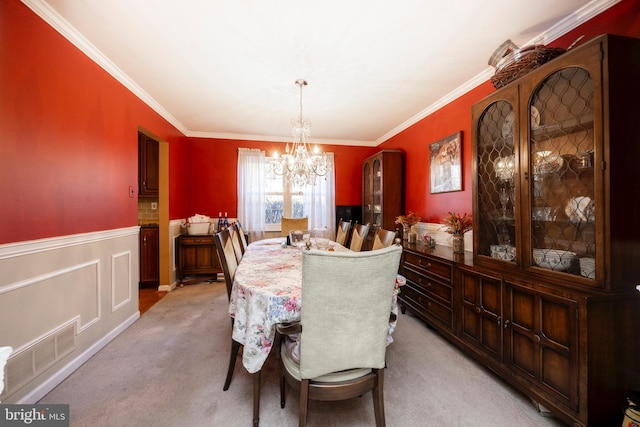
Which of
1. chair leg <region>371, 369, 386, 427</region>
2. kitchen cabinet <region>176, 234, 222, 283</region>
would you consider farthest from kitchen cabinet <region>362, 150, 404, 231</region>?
chair leg <region>371, 369, 386, 427</region>

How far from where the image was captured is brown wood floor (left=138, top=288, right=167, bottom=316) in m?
3.18

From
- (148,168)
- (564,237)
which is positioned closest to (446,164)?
(564,237)

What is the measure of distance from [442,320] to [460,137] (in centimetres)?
199

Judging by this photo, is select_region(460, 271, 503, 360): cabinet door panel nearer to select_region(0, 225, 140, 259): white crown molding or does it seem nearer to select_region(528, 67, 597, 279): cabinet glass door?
select_region(528, 67, 597, 279): cabinet glass door

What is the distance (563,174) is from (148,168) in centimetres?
473

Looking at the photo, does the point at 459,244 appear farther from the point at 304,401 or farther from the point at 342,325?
the point at 304,401

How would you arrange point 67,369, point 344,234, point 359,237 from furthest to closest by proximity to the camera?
point 344,234
point 359,237
point 67,369

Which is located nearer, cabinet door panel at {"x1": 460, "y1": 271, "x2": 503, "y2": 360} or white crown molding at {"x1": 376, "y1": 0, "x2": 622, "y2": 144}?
white crown molding at {"x1": 376, "y1": 0, "x2": 622, "y2": 144}

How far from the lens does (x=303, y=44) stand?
211cm

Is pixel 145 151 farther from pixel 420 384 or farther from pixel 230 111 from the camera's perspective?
pixel 420 384

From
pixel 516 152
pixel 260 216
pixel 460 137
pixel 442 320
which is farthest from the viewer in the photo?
pixel 260 216

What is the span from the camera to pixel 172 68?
98.0 inches

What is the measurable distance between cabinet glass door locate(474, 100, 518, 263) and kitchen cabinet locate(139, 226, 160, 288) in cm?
417

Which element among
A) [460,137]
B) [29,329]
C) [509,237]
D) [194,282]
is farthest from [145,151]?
[509,237]
